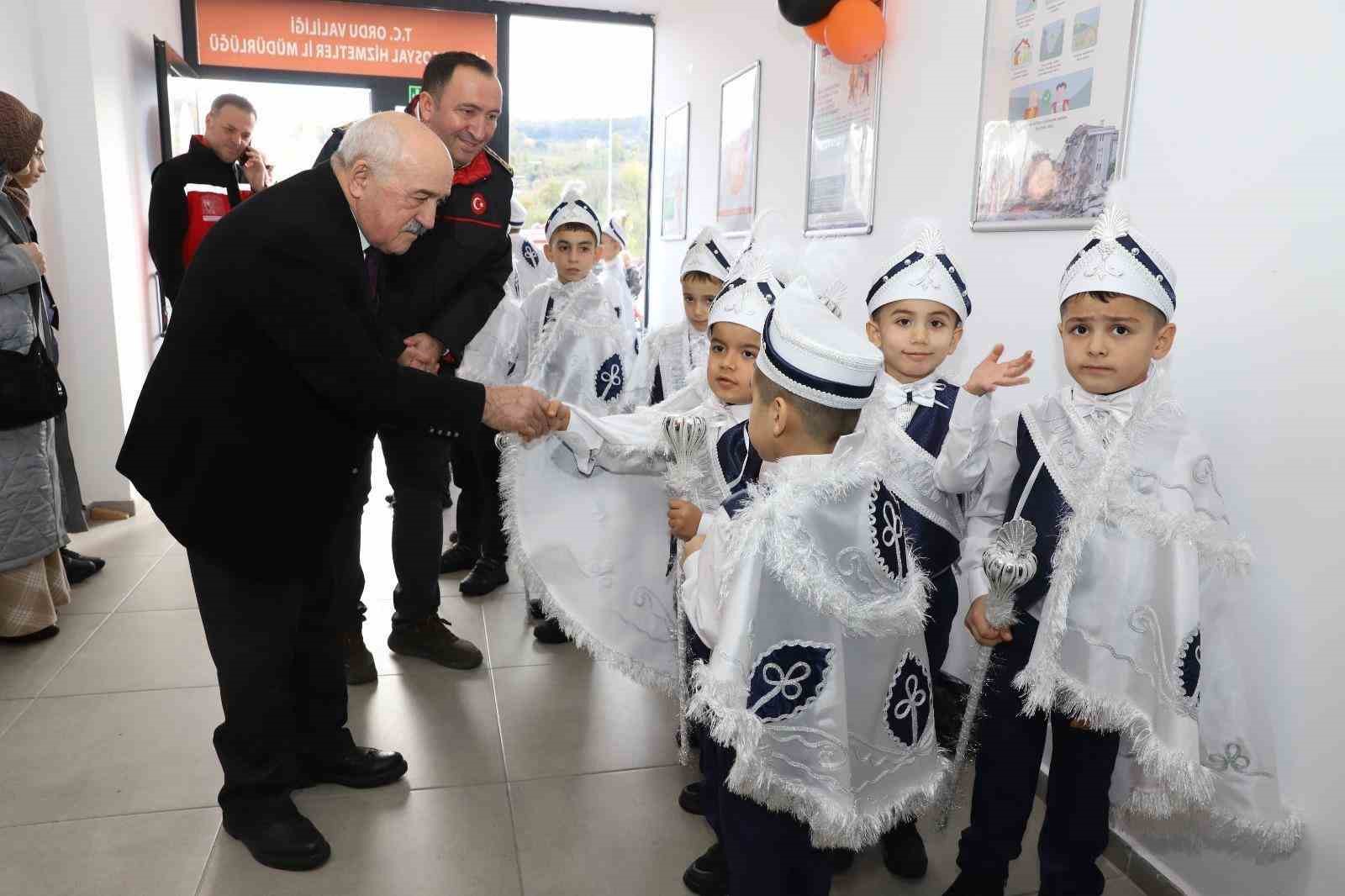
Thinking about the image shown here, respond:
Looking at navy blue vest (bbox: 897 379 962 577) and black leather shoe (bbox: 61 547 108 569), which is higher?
navy blue vest (bbox: 897 379 962 577)

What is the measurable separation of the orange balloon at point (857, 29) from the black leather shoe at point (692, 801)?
8.96 ft

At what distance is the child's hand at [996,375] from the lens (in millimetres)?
1763

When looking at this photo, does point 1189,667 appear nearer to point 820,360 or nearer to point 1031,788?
point 1031,788

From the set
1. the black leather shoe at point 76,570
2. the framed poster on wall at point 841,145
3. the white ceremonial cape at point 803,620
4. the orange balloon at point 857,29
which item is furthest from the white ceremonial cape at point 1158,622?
the black leather shoe at point 76,570

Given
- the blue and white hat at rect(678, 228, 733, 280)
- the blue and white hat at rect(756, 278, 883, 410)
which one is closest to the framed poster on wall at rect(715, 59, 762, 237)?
the blue and white hat at rect(678, 228, 733, 280)

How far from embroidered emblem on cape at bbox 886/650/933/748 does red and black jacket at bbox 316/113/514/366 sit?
5.67 ft

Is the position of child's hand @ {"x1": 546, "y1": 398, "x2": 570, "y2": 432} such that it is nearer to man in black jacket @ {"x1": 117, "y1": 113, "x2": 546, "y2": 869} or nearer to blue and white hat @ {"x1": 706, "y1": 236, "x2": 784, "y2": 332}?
man in black jacket @ {"x1": 117, "y1": 113, "x2": 546, "y2": 869}

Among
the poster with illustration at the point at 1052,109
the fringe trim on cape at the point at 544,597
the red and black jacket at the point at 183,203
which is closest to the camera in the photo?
the poster with illustration at the point at 1052,109

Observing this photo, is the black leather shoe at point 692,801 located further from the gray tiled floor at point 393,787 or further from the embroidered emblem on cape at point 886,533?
the embroidered emblem on cape at point 886,533

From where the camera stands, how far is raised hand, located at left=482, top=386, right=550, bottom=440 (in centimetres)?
214

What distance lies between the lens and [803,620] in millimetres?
1481

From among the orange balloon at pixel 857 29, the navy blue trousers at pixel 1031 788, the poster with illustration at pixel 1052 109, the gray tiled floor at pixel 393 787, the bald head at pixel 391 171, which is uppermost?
the orange balloon at pixel 857 29

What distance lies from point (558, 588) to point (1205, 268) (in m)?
1.72

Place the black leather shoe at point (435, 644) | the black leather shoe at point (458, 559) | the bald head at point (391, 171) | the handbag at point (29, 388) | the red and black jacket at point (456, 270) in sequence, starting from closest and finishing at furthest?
the bald head at point (391, 171) < the red and black jacket at point (456, 270) < the handbag at point (29, 388) < the black leather shoe at point (435, 644) < the black leather shoe at point (458, 559)
